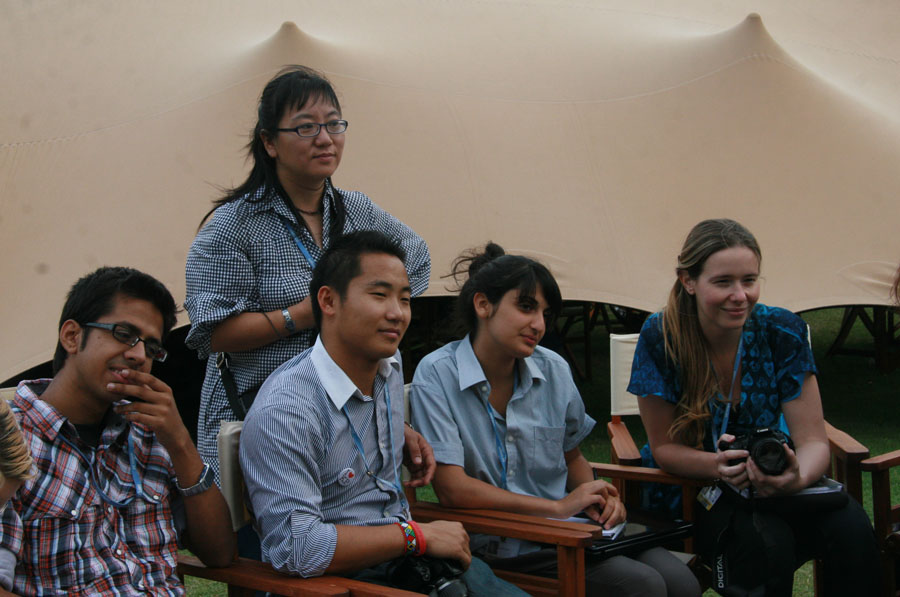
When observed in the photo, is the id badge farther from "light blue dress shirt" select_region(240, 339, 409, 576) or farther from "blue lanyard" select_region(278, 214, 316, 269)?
"blue lanyard" select_region(278, 214, 316, 269)

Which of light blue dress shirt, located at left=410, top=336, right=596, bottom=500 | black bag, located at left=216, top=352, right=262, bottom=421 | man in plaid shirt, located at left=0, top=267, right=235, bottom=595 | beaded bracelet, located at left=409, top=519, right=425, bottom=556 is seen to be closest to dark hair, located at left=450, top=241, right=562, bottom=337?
light blue dress shirt, located at left=410, top=336, right=596, bottom=500

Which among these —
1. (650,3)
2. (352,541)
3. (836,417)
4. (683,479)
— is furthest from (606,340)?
(352,541)

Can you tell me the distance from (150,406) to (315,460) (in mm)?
369

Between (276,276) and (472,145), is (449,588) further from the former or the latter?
(472,145)

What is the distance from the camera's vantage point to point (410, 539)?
208 cm

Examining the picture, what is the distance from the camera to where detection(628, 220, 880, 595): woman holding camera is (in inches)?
98.7

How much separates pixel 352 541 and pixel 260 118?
1.13m

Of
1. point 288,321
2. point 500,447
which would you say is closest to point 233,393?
point 288,321

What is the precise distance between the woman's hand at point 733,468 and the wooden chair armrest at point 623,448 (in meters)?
0.50

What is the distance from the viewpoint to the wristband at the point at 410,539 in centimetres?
207

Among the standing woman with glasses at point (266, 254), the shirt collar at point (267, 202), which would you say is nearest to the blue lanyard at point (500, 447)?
the standing woman with glasses at point (266, 254)

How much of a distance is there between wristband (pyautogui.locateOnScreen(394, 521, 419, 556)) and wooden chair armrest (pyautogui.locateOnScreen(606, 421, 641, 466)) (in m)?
1.10

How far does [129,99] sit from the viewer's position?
631 cm

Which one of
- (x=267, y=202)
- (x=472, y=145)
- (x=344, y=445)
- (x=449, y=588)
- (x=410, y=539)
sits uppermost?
(x=472, y=145)
